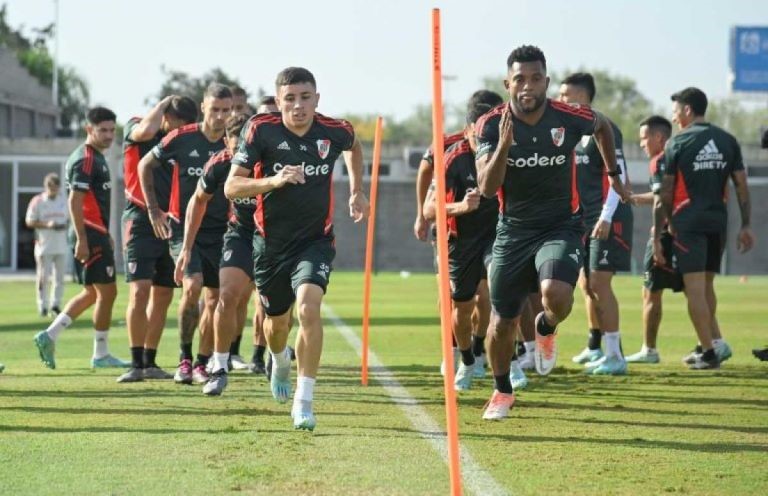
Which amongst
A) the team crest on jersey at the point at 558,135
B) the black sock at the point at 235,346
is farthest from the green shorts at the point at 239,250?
the team crest on jersey at the point at 558,135

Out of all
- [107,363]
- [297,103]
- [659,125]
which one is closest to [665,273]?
[659,125]

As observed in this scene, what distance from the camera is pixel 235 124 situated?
11.3 metres

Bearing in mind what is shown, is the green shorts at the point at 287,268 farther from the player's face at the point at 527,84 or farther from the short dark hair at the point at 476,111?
the short dark hair at the point at 476,111

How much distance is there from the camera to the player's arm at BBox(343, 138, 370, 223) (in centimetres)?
898

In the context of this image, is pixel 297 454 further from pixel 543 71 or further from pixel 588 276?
pixel 588 276

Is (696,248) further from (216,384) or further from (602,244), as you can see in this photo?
(216,384)

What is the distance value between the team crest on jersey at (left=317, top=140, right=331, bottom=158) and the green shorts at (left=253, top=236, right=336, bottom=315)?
0.52m

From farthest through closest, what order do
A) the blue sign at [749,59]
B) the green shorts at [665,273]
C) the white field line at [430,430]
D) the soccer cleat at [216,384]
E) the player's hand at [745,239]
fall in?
the blue sign at [749,59] < the green shorts at [665,273] < the player's hand at [745,239] < the soccer cleat at [216,384] < the white field line at [430,430]

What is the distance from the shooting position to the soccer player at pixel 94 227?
13.1 meters

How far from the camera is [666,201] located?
13359mm

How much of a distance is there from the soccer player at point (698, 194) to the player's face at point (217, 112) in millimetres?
4134

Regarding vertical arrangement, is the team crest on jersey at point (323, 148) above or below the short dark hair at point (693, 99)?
below

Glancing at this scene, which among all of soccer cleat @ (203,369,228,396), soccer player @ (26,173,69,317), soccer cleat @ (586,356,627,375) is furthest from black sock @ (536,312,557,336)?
soccer player @ (26,173,69,317)

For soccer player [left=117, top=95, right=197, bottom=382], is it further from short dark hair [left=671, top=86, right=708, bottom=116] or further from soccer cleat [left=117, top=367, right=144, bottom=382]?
short dark hair [left=671, top=86, right=708, bottom=116]
